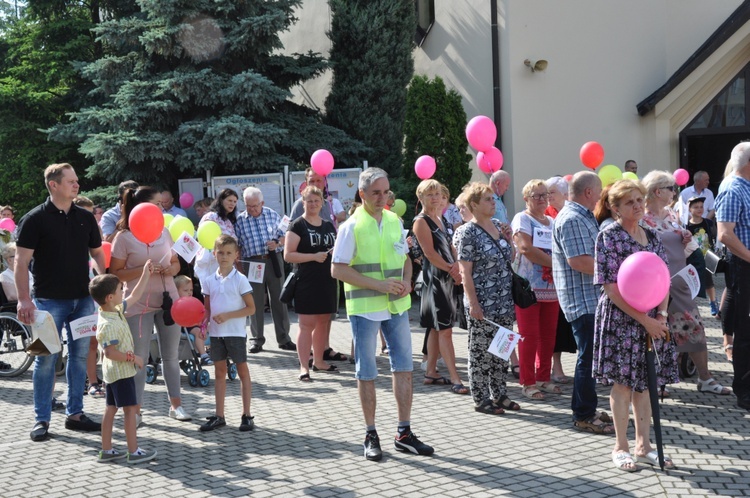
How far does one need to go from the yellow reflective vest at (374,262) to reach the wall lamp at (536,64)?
12615 mm

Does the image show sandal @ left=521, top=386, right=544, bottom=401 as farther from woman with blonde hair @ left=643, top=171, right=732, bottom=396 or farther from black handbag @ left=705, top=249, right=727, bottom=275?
black handbag @ left=705, top=249, right=727, bottom=275

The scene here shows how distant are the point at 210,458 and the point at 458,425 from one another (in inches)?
78.5

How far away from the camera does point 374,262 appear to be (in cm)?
654

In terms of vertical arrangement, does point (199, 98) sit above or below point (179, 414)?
above

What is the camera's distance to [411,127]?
18.9 meters

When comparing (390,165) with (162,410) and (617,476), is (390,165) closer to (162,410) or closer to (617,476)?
(162,410)

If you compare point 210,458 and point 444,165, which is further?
point 444,165

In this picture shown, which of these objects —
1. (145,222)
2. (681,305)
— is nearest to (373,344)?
(145,222)

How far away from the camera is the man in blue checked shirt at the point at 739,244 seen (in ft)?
24.7

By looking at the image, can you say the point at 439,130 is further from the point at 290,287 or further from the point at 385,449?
the point at 385,449

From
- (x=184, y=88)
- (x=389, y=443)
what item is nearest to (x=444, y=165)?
(x=184, y=88)

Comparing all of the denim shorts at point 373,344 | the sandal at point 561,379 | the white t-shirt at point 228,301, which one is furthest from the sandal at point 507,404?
the white t-shirt at point 228,301

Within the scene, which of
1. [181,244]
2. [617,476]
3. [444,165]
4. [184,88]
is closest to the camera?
[617,476]

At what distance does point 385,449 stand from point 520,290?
1966mm
